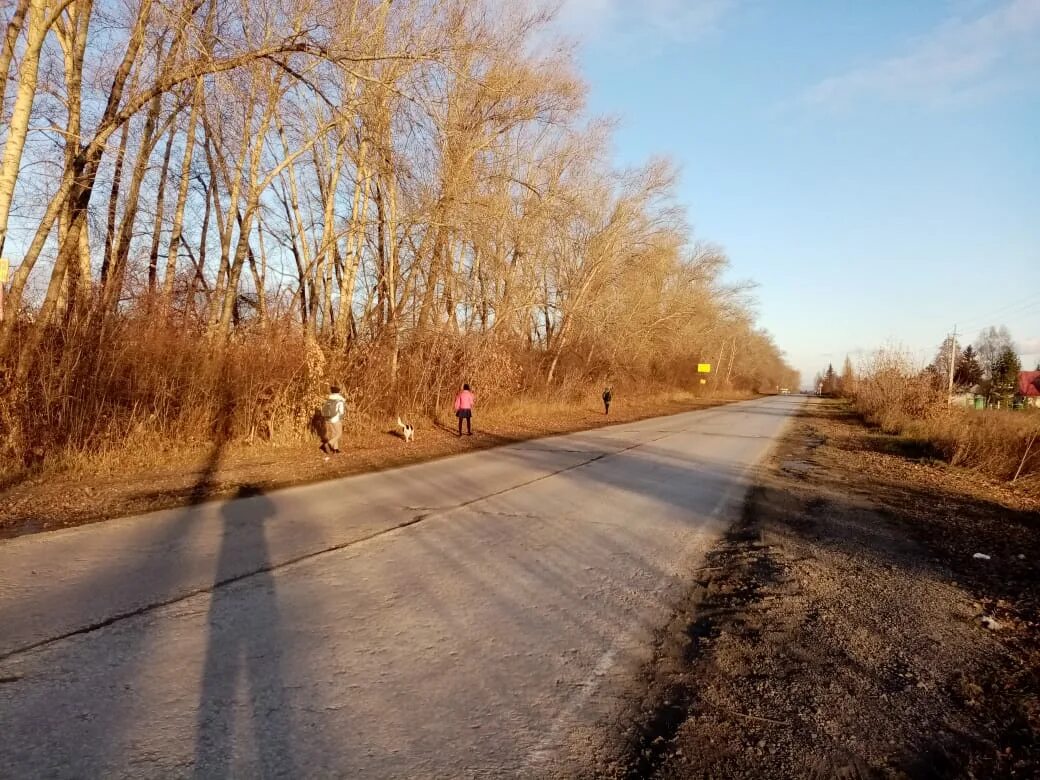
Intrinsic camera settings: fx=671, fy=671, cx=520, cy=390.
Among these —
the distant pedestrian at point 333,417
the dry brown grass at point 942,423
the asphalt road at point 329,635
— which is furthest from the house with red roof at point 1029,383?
the asphalt road at point 329,635

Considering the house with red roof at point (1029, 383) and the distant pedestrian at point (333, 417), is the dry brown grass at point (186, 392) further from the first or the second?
the house with red roof at point (1029, 383)

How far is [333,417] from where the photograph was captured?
45.3 feet

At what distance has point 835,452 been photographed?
1858 centimetres

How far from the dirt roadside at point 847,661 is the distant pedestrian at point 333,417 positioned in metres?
8.54

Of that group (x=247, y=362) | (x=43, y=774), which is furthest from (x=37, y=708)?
(x=247, y=362)

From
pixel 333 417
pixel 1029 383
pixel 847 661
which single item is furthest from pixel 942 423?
pixel 1029 383

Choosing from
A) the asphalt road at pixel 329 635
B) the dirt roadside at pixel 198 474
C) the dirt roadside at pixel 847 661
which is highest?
the dirt roadside at pixel 198 474

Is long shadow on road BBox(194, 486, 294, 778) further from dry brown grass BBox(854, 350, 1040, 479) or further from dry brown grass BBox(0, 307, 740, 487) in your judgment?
dry brown grass BBox(854, 350, 1040, 479)

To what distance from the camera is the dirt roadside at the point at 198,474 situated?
810 cm

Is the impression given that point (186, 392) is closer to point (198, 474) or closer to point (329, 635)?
point (198, 474)

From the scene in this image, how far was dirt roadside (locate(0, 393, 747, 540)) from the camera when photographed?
8.10 metres

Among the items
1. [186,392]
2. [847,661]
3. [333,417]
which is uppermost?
[186,392]

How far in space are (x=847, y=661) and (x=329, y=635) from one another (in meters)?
3.41

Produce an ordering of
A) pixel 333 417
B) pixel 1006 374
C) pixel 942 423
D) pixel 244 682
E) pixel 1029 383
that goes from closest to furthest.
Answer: pixel 244 682
pixel 333 417
pixel 942 423
pixel 1006 374
pixel 1029 383
